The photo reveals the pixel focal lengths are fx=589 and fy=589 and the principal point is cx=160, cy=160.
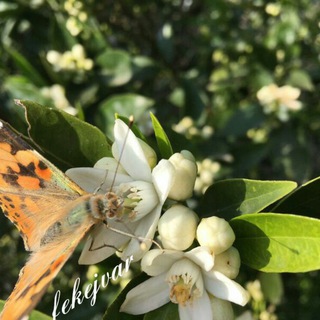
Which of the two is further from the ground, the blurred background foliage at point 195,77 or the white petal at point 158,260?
the white petal at point 158,260

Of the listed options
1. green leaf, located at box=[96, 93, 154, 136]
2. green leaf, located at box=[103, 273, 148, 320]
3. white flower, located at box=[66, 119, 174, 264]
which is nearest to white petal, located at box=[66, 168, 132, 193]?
white flower, located at box=[66, 119, 174, 264]

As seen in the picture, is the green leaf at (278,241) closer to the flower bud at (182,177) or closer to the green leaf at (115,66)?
the flower bud at (182,177)

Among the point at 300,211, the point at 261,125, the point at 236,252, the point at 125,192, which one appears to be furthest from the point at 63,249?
the point at 261,125

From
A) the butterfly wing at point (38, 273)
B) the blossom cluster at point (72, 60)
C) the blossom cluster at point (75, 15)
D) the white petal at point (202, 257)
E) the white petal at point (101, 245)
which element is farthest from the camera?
the blossom cluster at point (75, 15)

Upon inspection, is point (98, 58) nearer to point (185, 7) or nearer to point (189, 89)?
point (189, 89)

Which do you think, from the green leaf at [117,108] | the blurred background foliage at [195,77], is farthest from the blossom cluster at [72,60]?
the green leaf at [117,108]

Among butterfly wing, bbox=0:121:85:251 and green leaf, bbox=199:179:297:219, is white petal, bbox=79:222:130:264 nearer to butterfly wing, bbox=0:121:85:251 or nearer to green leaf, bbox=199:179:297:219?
butterfly wing, bbox=0:121:85:251

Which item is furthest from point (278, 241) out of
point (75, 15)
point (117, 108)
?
point (75, 15)
